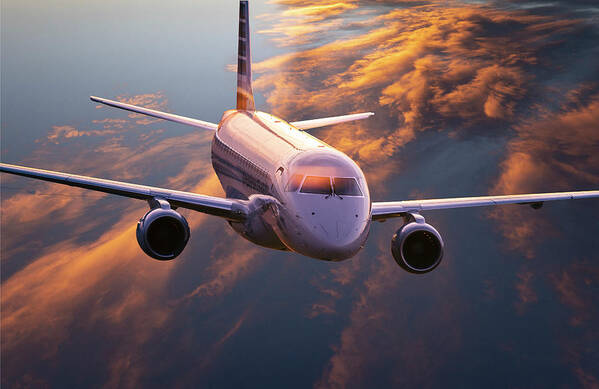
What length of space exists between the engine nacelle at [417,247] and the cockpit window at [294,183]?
495 cm

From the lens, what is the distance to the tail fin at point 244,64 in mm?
33438

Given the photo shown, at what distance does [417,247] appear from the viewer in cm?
1784

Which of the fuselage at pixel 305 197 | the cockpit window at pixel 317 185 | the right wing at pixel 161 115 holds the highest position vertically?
the cockpit window at pixel 317 185

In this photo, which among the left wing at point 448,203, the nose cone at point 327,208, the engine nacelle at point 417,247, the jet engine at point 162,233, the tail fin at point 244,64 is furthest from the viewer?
the tail fin at point 244,64

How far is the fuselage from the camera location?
14.5 m

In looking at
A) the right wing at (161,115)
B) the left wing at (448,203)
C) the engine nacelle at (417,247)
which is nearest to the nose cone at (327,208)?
the engine nacelle at (417,247)

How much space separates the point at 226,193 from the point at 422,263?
43.7 ft

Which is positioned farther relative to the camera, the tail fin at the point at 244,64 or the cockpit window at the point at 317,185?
the tail fin at the point at 244,64

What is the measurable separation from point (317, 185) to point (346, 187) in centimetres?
102

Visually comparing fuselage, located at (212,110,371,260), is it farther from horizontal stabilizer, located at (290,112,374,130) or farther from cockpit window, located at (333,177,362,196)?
horizontal stabilizer, located at (290,112,374,130)

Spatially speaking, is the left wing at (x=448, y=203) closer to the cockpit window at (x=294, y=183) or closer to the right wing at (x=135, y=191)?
the cockpit window at (x=294, y=183)

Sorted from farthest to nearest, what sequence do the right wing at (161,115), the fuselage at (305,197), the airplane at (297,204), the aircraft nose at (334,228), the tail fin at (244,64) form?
the tail fin at (244,64), the right wing at (161,115), the airplane at (297,204), the fuselage at (305,197), the aircraft nose at (334,228)

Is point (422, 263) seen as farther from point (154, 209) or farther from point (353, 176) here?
point (154, 209)

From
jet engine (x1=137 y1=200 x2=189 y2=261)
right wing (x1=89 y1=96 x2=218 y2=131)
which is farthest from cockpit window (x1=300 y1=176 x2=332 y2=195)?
right wing (x1=89 y1=96 x2=218 y2=131)
